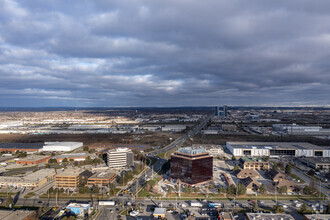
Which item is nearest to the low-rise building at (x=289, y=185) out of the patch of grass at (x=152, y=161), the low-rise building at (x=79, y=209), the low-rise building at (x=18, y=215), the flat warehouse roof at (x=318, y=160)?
the flat warehouse roof at (x=318, y=160)

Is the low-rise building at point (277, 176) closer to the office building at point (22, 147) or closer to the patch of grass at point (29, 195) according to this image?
the patch of grass at point (29, 195)

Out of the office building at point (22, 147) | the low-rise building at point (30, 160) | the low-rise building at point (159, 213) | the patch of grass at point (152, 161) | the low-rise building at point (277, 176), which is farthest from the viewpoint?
the office building at point (22, 147)

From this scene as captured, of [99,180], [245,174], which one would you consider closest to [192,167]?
[245,174]

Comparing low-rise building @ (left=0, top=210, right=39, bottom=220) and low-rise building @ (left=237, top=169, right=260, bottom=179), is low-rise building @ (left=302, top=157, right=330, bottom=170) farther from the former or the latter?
low-rise building @ (left=0, top=210, right=39, bottom=220)

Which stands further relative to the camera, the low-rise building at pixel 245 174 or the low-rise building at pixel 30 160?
the low-rise building at pixel 30 160

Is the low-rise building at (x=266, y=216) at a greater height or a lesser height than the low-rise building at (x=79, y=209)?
greater

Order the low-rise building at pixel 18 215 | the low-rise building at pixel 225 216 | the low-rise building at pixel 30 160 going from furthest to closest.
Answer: the low-rise building at pixel 30 160 → the low-rise building at pixel 225 216 → the low-rise building at pixel 18 215

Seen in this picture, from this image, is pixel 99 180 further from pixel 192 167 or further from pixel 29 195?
pixel 192 167
